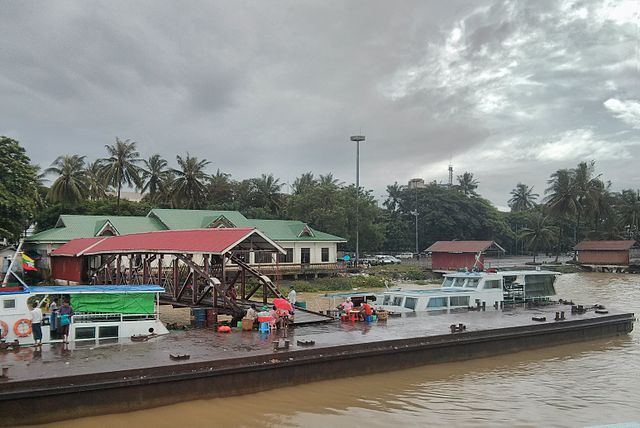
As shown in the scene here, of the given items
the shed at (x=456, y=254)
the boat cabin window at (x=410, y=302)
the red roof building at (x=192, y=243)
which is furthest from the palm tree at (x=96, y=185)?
the boat cabin window at (x=410, y=302)

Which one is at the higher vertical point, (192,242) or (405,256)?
(192,242)

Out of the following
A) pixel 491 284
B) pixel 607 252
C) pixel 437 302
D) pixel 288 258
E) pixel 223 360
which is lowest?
pixel 223 360

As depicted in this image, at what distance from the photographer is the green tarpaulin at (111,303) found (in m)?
14.8

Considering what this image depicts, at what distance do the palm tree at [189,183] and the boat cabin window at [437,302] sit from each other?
140 feet

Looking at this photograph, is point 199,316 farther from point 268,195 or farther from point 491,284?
point 268,195

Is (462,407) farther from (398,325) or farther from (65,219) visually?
(65,219)

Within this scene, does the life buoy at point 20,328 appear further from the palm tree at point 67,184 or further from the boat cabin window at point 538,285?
the palm tree at point 67,184

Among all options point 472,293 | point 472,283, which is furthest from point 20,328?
point 472,283

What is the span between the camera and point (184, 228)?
4216 cm

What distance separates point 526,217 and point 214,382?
89432 mm

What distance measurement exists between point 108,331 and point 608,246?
6543 centimetres

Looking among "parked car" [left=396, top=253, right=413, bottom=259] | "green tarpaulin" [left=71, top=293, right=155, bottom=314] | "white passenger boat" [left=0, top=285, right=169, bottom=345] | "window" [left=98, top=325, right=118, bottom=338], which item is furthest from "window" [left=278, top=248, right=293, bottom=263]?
"window" [left=98, top=325, right=118, bottom=338]

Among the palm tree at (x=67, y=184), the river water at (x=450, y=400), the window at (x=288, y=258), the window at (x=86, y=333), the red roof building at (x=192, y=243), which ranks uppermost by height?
the palm tree at (x=67, y=184)

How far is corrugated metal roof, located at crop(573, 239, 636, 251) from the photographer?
2498 inches
